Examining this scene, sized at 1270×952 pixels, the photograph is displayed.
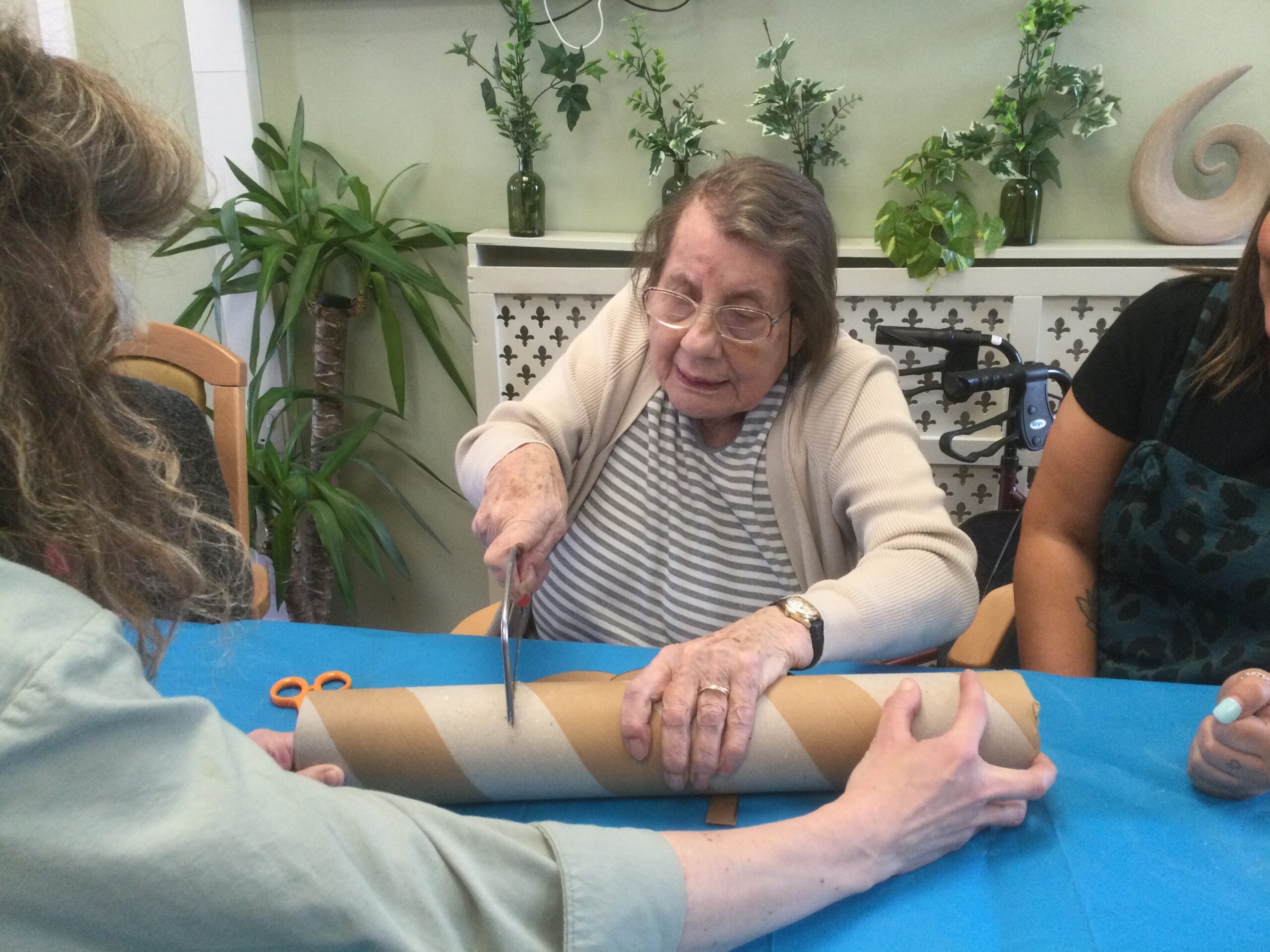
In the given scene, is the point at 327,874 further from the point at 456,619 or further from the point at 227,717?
the point at 456,619

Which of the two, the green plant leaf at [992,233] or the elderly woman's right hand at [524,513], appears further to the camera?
the green plant leaf at [992,233]

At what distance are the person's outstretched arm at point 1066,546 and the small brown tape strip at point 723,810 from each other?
2.25 ft

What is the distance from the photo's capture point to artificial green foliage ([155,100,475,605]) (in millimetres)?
2471

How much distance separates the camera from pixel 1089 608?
56.4 inches

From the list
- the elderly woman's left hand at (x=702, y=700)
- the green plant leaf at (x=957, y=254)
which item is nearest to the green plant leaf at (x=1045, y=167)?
the green plant leaf at (x=957, y=254)

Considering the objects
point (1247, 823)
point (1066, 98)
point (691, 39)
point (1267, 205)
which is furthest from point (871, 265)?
point (1247, 823)

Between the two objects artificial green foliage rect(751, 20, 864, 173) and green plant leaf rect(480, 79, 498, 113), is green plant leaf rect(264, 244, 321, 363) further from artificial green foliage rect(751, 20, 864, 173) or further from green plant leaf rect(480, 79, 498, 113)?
artificial green foliage rect(751, 20, 864, 173)

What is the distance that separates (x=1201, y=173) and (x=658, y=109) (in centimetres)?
129

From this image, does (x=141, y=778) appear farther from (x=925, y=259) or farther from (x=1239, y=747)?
(x=925, y=259)

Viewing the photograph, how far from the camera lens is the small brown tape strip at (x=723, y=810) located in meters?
0.92

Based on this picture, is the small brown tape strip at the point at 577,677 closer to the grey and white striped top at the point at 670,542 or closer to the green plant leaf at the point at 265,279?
the grey and white striped top at the point at 670,542

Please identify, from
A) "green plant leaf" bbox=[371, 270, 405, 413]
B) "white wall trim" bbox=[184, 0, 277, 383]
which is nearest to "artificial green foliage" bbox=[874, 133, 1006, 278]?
"green plant leaf" bbox=[371, 270, 405, 413]

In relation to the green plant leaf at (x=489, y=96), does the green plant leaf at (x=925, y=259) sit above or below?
below

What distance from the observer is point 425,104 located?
2.68m
